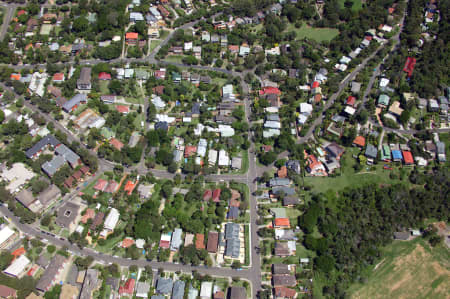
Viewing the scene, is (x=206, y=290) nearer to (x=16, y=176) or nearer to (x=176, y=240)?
(x=176, y=240)

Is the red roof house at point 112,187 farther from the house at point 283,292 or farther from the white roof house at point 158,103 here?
the house at point 283,292

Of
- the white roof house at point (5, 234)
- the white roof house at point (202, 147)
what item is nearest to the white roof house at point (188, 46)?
the white roof house at point (202, 147)

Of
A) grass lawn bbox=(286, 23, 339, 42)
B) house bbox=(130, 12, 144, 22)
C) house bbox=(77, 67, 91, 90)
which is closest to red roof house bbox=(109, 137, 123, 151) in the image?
house bbox=(77, 67, 91, 90)

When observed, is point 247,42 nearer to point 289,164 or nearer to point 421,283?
point 289,164

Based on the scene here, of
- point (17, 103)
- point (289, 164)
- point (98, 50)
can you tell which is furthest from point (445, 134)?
point (17, 103)

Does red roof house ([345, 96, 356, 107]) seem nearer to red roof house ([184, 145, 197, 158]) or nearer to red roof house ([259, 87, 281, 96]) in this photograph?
red roof house ([259, 87, 281, 96])

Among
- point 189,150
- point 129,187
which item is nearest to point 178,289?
point 129,187

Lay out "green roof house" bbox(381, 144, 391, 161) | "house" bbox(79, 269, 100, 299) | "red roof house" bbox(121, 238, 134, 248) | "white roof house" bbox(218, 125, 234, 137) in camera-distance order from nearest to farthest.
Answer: "house" bbox(79, 269, 100, 299)
"red roof house" bbox(121, 238, 134, 248)
"green roof house" bbox(381, 144, 391, 161)
"white roof house" bbox(218, 125, 234, 137)
